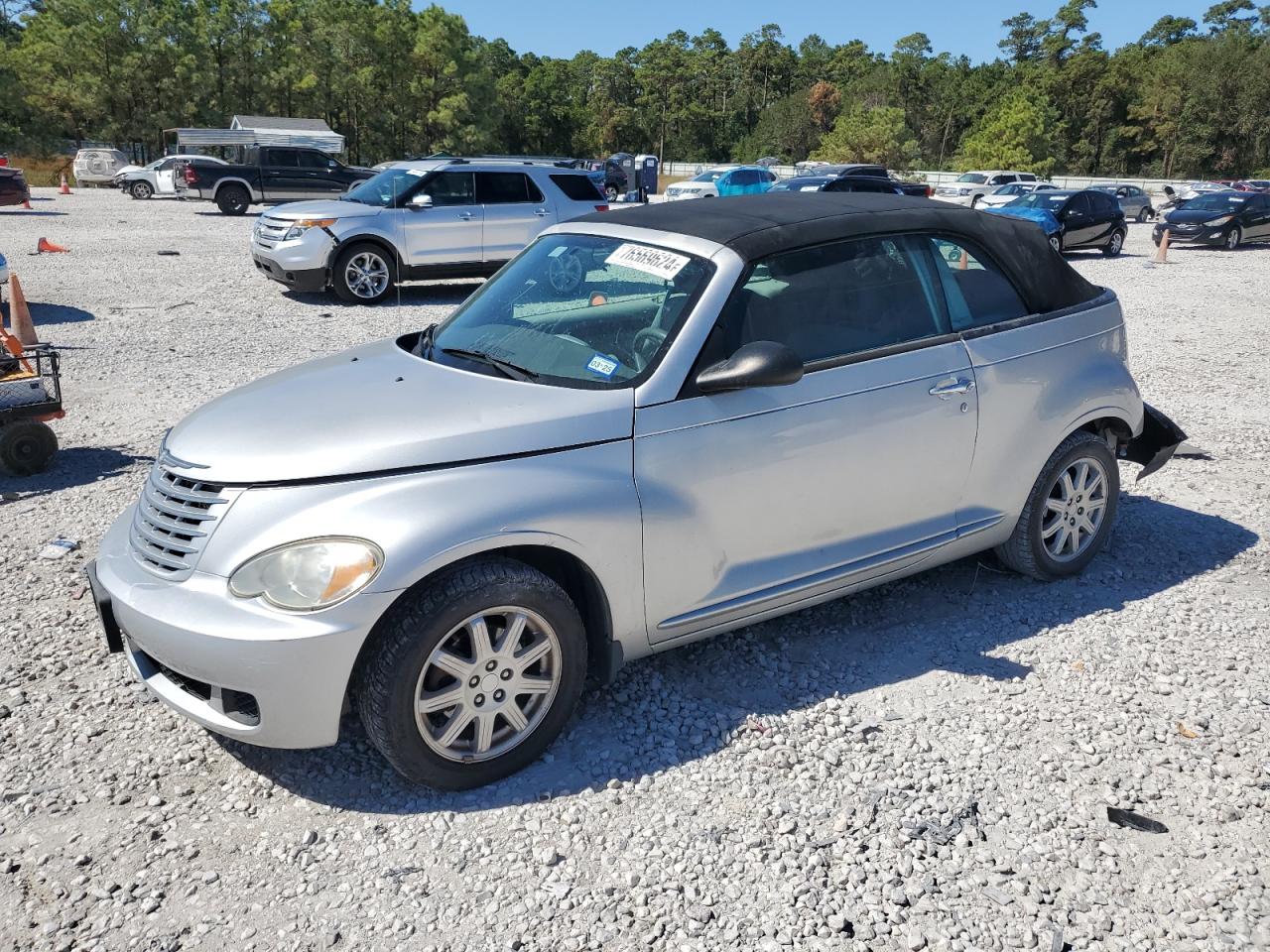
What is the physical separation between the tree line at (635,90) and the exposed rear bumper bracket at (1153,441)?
5648cm

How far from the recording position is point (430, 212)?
42.0 feet

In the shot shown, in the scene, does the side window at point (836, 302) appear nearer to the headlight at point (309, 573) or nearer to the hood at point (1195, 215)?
the headlight at point (309, 573)

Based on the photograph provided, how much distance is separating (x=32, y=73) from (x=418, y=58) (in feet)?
74.3

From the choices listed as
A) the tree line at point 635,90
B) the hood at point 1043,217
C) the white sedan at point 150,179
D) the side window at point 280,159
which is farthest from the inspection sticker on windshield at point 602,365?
the tree line at point 635,90

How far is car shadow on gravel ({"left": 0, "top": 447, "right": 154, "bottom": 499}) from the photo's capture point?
5965 millimetres

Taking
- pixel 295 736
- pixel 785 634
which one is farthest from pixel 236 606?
pixel 785 634

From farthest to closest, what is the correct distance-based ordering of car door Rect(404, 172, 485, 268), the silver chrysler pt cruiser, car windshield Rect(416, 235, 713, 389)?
car door Rect(404, 172, 485, 268) → car windshield Rect(416, 235, 713, 389) → the silver chrysler pt cruiser

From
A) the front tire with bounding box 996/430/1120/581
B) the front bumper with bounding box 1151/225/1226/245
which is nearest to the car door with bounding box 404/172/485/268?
the front tire with bounding box 996/430/1120/581

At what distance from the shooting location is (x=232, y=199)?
27031 mm

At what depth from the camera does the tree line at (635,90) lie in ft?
168

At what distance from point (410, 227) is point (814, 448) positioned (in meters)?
10.2

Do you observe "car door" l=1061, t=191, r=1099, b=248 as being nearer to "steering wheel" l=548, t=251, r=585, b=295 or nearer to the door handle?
the door handle

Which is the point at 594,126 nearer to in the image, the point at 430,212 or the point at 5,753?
the point at 430,212

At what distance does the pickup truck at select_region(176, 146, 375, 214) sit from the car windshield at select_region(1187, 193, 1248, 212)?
2223cm
